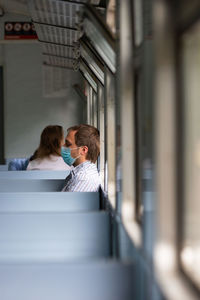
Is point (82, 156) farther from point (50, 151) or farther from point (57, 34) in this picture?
point (50, 151)

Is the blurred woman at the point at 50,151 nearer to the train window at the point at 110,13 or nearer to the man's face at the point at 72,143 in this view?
the man's face at the point at 72,143

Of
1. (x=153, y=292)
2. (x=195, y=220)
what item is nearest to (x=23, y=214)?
(x=153, y=292)

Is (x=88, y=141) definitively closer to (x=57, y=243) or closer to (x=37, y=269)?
(x=57, y=243)

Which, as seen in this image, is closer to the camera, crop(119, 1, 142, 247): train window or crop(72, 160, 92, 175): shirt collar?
crop(119, 1, 142, 247): train window

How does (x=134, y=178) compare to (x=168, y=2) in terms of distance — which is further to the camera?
(x=134, y=178)

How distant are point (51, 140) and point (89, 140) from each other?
1.42 m

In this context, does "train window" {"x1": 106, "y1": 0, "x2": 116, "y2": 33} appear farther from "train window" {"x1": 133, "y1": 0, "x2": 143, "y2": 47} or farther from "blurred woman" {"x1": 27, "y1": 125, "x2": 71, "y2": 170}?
"blurred woman" {"x1": 27, "y1": 125, "x2": 71, "y2": 170}

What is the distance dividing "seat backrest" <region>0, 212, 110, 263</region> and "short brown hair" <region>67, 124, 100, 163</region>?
135cm

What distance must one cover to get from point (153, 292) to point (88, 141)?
96.8 inches

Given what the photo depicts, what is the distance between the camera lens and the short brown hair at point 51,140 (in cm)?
495

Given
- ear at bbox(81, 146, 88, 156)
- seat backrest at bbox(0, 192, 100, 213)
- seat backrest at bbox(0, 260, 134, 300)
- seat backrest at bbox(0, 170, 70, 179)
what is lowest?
seat backrest at bbox(0, 260, 134, 300)

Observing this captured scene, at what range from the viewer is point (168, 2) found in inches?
46.0

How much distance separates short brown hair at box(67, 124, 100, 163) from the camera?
365cm

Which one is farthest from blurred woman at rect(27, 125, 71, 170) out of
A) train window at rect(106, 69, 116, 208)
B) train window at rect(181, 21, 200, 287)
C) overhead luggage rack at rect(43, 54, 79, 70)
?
train window at rect(181, 21, 200, 287)
